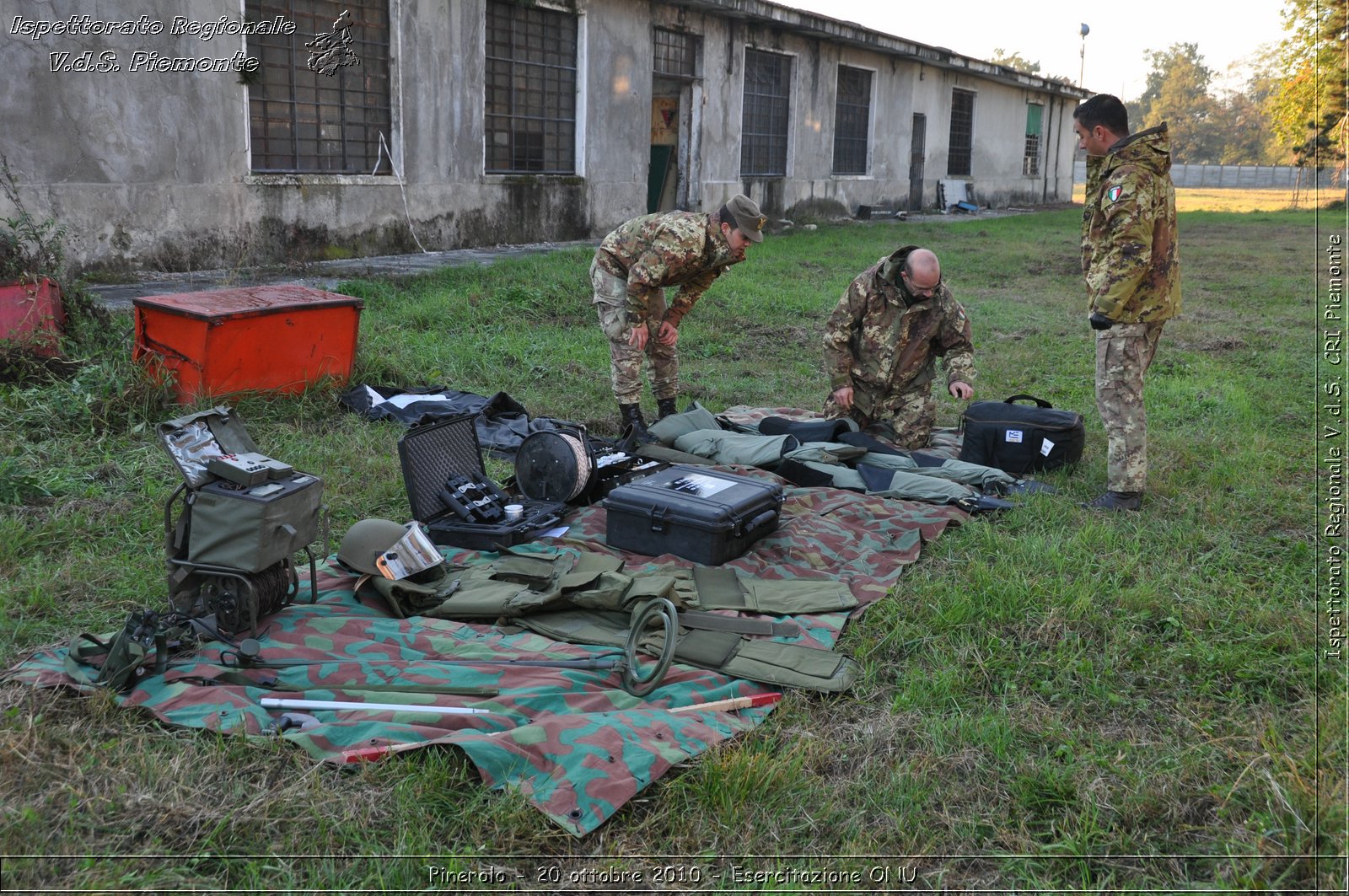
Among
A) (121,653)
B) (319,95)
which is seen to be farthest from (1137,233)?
(319,95)

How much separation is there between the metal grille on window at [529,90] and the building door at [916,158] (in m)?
12.4

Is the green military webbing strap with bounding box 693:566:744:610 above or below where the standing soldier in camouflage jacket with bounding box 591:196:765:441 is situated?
below

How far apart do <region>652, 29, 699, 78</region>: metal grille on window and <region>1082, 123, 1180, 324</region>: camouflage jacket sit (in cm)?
1227

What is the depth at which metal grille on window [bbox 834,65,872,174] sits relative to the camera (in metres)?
21.5

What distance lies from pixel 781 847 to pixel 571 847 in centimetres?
51

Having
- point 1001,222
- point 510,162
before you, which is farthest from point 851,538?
point 1001,222

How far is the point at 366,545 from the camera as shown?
371 cm

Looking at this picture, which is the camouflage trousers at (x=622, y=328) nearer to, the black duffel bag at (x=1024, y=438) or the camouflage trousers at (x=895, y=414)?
the camouflage trousers at (x=895, y=414)

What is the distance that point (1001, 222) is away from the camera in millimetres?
23594

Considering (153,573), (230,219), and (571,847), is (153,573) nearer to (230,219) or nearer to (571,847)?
(571,847)

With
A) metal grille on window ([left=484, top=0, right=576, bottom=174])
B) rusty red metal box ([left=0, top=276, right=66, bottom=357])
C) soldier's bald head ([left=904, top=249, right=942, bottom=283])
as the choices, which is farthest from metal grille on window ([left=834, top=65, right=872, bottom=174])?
rusty red metal box ([left=0, top=276, right=66, bottom=357])

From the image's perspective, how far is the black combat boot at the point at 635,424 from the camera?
19.0ft

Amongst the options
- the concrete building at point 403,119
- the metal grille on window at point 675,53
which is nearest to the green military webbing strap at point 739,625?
the concrete building at point 403,119

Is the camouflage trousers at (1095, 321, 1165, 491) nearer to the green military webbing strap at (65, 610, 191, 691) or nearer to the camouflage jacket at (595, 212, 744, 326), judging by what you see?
the camouflage jacket at (595, 212, 744, 326)
